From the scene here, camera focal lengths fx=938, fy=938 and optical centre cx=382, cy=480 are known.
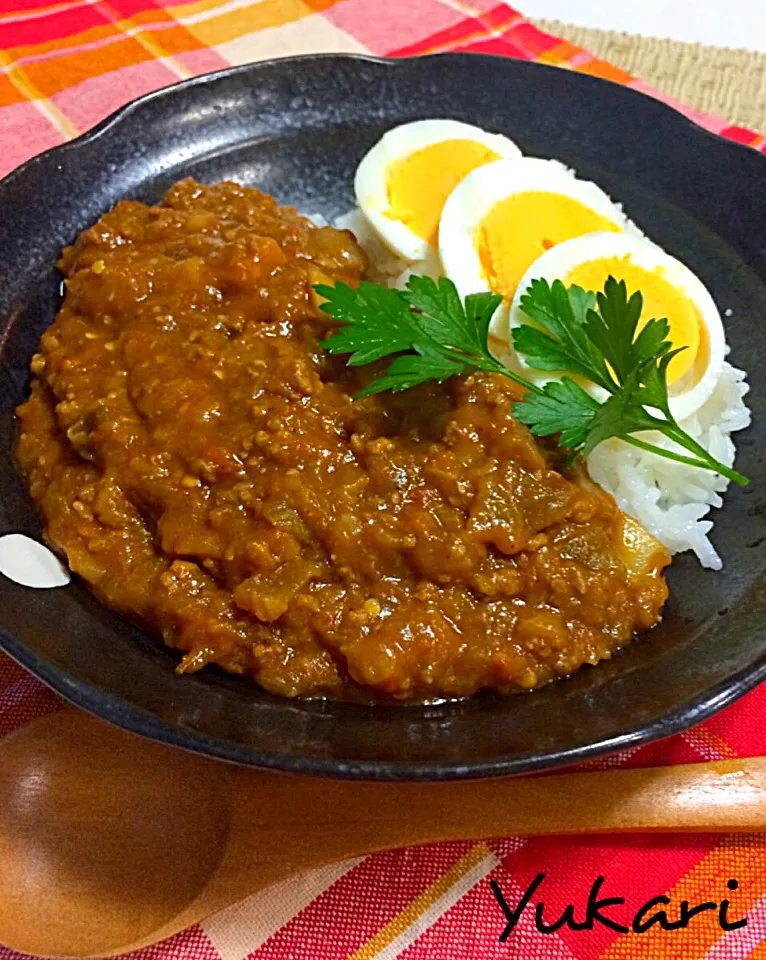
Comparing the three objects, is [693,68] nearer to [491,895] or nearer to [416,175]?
[416,175]

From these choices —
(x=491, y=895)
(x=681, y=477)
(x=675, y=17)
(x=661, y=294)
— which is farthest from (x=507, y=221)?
(x=675, y=17)

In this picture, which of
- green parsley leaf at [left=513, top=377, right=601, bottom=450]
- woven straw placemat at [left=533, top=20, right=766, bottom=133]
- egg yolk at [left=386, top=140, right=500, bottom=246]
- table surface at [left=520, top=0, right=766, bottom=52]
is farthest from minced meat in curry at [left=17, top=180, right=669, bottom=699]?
table surface at [left=520, top=0, right=766, bottom=52]

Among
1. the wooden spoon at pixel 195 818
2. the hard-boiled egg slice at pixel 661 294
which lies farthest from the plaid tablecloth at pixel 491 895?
the hard-boiled egg slice at pixel 661 294

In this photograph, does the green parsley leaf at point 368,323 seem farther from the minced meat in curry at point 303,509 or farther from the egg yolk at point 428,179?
the egg yolk at point 428,179

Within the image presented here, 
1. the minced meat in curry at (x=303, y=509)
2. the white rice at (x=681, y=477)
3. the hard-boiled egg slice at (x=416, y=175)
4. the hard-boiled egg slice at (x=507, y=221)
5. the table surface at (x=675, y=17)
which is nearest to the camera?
the minced meat in curry at (x=303, y=509)

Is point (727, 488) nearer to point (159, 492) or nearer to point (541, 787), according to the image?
point (541, 787)

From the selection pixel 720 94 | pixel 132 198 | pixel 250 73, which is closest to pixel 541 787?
pixel 132 198
